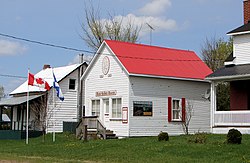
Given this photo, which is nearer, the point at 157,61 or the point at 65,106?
the point at 157,61

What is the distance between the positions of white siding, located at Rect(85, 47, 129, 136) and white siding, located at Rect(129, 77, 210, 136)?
663 mm

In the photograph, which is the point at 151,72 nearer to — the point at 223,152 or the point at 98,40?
the point at 223,152

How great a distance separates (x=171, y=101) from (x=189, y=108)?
69.4 inches

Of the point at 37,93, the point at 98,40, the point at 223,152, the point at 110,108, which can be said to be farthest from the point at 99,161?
the point at 98,40

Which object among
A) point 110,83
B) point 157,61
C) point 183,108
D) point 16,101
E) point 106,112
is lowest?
point 106,112

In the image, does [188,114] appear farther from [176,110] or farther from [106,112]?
[106,112]

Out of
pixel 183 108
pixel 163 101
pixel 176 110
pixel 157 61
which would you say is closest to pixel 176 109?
pixel 176 110

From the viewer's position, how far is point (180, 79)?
1404 inches

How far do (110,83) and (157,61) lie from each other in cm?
408

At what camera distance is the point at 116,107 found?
3453 cm

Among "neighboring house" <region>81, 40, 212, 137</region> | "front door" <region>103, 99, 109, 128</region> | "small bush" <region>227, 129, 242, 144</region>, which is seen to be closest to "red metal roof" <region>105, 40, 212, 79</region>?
"neighboring house" <region>81, 40, 212, 137</region>

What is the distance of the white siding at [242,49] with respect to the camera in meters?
31.0

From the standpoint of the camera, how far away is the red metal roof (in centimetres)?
3444

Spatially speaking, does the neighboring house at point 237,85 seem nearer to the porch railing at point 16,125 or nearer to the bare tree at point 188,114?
the bare tree at point 188,114
